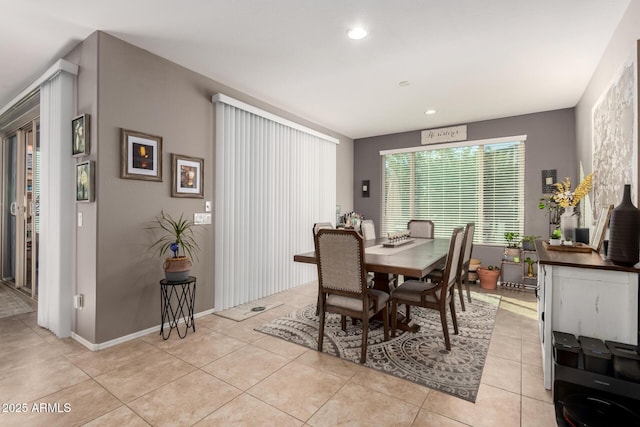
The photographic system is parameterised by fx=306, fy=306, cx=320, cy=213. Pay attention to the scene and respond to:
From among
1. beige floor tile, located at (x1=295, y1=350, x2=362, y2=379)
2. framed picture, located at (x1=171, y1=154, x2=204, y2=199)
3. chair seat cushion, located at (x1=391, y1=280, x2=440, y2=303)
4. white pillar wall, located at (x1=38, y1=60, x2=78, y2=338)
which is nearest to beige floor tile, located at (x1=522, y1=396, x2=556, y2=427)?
chair seat cushion, located at (x1=391, y1=280, x2=440, y2=303)

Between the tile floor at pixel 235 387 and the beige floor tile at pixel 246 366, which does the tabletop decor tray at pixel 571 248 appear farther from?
the beige floor tile at pixel 246 366

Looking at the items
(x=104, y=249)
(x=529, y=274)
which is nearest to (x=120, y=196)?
(x=104, y=249)

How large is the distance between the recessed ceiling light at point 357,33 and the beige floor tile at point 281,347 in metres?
2.65

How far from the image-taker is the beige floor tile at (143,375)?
77.6 inches

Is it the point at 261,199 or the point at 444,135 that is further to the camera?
the point at 444,135

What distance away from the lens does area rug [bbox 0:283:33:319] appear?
3468 mm

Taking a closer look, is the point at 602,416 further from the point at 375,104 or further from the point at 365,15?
the point at 375,104

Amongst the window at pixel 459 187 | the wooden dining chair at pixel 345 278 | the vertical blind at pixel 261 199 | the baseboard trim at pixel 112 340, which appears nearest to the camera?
the wooden dining chair at pixel 345 278

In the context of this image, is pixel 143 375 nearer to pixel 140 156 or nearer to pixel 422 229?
pixel 140 156

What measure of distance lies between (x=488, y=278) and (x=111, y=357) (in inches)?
183

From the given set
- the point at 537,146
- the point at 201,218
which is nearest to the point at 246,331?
the point at 201,218

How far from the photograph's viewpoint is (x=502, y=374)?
2.17m

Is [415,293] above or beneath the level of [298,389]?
above

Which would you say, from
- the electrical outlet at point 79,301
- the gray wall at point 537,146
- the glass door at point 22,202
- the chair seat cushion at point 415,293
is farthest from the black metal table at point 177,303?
the gray wall at point 537,146
